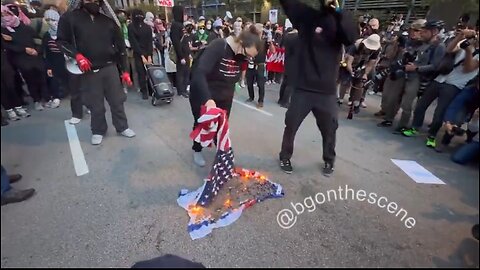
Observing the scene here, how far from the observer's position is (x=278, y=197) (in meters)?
2.61

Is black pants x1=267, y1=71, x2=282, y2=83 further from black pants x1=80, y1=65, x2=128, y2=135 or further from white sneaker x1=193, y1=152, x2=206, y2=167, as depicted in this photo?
white sneaker x1=193, y1=152, x2=206, y2=167

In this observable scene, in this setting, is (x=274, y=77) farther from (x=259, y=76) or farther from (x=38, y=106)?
(x=38, y=106)

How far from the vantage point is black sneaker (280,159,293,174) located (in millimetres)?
3062

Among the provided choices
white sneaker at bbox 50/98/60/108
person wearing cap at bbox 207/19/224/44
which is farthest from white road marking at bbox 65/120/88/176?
person wearing cap at bbox 207/19/224/44

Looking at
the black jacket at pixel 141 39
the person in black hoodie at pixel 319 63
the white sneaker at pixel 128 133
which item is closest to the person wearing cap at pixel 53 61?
the white sneaker at pixel 128 133

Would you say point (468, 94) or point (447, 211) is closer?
point (468, 94)

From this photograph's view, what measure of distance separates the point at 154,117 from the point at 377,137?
3.29m

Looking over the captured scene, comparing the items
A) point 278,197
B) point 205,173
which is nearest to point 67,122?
point 205,173

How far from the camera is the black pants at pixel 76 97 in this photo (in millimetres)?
3939

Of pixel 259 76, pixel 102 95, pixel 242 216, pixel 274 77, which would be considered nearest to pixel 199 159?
pixel 242 216

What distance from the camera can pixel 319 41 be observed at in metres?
2.48

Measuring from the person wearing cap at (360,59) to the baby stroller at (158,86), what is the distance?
10.5ft

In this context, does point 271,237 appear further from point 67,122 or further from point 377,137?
point 67,122

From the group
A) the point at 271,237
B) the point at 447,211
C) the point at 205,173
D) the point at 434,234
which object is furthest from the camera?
the point at 205,173
